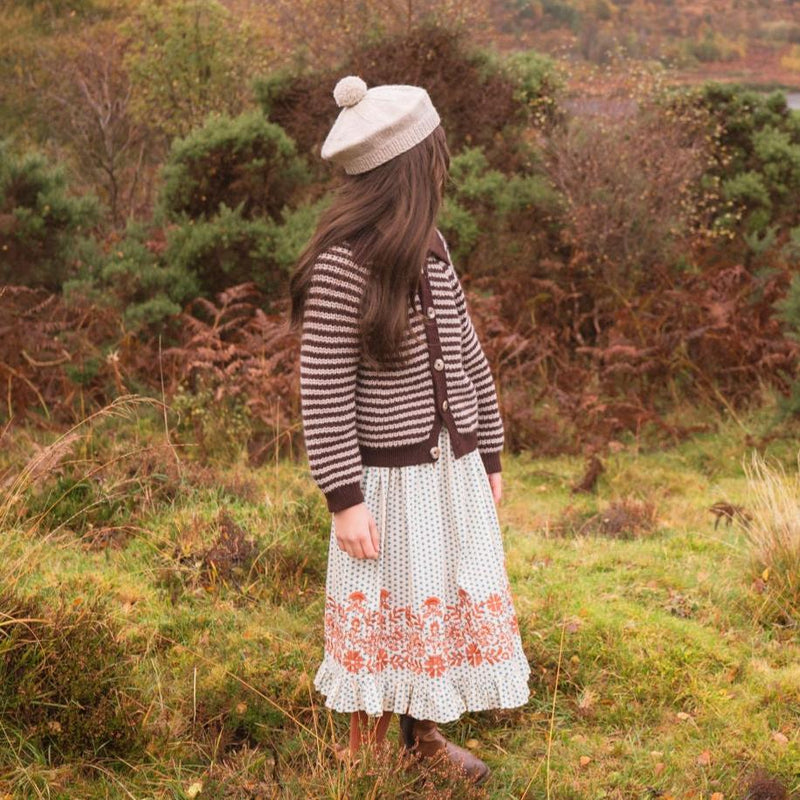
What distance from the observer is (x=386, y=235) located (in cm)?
248

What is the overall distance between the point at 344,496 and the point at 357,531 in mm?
100

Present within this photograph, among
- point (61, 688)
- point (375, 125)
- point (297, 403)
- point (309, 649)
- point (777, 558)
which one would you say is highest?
point (375, 125)

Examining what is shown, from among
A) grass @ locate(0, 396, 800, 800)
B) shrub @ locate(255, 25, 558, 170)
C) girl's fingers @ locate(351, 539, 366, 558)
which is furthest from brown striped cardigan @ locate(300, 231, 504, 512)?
shrub @ locate(255, 25, 558, 170)

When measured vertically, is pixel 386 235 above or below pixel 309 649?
above

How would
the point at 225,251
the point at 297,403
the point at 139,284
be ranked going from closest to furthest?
1. the point at 297,403
2. the point at 139,284
3. the point at 225,251

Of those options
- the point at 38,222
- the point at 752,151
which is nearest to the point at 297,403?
the point at 38,222

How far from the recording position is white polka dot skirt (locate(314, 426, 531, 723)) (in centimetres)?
264

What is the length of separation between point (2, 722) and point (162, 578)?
47.0 inches

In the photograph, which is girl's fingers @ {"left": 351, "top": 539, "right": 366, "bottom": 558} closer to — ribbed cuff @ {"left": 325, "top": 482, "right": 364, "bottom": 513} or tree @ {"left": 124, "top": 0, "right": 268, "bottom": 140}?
ribbed cuff @ {"left": 325, "top": 482, "right": 364, "bottom": 513}

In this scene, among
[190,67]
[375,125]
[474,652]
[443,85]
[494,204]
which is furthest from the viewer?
[190,67]

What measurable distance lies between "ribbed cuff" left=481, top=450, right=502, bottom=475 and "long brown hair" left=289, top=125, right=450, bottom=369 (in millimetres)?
591

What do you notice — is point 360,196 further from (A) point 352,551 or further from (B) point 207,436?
(B) point 207,436

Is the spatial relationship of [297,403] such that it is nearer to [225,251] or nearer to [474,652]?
[225,251]

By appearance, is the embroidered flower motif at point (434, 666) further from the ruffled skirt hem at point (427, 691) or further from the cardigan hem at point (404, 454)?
the cardigan hem at point (404, 454)
